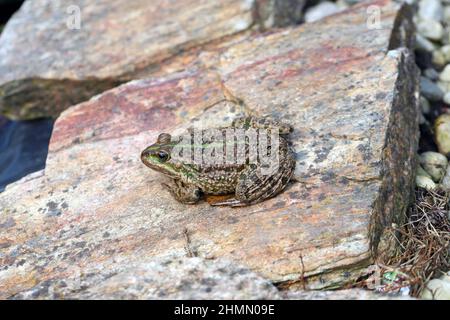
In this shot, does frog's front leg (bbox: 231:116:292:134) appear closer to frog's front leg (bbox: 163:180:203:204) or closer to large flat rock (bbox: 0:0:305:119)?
frog's front leg (bbox: 163:180:203:204)

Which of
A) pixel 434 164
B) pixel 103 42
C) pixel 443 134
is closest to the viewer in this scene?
pixel 434 164

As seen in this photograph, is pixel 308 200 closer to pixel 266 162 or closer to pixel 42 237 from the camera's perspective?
pixel 266 162

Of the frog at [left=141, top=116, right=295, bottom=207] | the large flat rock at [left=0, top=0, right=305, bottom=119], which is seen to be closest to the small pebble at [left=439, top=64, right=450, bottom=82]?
the large flat rock at [left=0, top=0, right=305, bottom=119]

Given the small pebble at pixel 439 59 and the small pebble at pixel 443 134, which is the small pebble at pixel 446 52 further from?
the small pebble at pixel 443 134

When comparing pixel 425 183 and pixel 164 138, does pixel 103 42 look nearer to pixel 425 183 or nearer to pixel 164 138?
pixel 164 138

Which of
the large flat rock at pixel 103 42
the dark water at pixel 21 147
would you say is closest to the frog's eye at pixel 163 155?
the dark water at pixel 21 147

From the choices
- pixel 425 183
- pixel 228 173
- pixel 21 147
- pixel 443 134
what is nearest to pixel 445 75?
pixel 443 134

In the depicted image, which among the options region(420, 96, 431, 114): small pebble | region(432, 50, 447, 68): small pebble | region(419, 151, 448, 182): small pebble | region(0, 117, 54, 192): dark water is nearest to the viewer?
region(419, 151, 448, 182): small pebble
